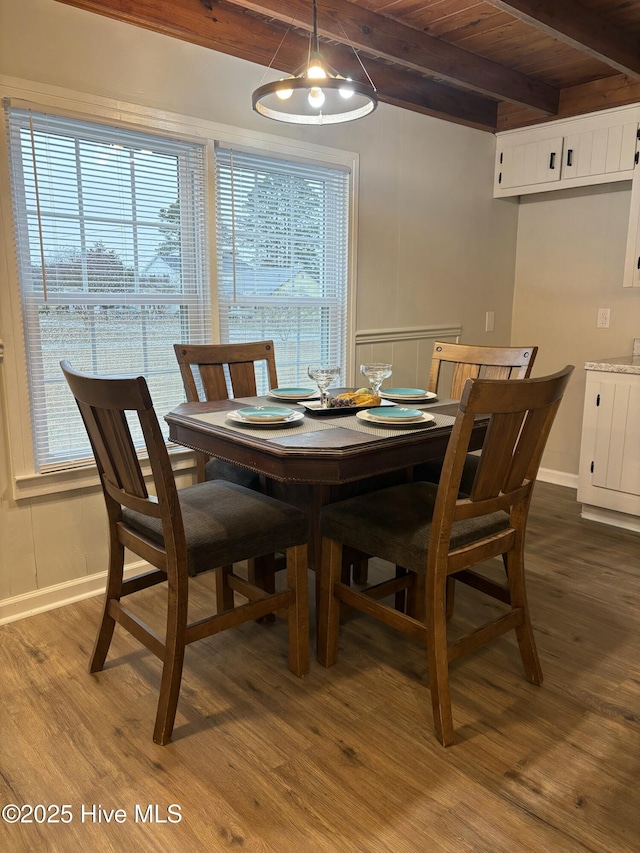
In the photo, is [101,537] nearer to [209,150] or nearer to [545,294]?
[209,150]

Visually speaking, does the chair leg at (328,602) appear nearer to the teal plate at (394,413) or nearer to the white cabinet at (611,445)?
the teal plate at (394,413)

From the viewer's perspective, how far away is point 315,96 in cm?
201

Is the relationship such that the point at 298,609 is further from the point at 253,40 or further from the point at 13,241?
the point at 253,40

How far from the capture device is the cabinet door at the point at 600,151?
11.5 ft

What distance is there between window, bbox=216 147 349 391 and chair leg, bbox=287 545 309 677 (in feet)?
4.34

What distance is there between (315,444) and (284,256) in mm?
1663

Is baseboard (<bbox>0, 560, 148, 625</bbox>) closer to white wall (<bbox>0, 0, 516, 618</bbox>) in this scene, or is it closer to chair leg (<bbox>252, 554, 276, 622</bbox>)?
white wall (<bbox>0, 0, 516, 618</bbox>)

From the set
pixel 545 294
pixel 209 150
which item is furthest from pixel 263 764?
pixel 545 294

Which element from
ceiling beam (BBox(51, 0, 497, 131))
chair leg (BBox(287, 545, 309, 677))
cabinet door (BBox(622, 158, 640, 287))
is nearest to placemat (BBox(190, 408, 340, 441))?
chair leg (BBox(287, 545, 309, 677))

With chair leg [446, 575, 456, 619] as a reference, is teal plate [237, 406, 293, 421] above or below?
above

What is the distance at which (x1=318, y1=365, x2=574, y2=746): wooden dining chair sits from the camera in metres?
1.60

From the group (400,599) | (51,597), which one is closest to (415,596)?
(400,599)

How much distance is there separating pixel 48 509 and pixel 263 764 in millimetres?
1359

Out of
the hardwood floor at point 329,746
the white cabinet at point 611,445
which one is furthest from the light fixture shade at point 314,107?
the white cabinet at point 611,445
